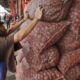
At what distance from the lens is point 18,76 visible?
1551mm

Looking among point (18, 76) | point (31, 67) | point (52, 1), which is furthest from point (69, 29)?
point (18, 76)

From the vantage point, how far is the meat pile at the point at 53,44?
56.2 inches

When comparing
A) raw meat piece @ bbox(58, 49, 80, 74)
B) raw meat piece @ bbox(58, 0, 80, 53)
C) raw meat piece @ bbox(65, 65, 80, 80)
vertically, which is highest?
raw meat piece @ bbox(58, 0, 80, 53)

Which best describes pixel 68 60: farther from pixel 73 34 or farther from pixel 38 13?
pixel 38 13

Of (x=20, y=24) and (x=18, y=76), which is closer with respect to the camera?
(x=20, y=24)

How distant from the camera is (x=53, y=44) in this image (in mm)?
1445

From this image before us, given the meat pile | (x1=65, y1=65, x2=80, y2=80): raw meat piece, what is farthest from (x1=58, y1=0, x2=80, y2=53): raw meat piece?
(x1=65, y1=65, x2=80, y2=80): raw meat piece

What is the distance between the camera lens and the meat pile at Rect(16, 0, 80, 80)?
1429 millimetres

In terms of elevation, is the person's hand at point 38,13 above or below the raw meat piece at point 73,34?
above

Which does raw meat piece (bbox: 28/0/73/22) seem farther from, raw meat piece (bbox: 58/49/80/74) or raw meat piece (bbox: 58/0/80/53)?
raw meat piece (bbox: 58/49/80/74)

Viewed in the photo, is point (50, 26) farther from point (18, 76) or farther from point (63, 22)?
point (18, 76)

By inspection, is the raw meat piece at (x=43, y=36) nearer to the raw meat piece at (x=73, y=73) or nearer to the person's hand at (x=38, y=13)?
the person's hand at (x=38, y=13)

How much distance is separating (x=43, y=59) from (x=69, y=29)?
0.75 ft

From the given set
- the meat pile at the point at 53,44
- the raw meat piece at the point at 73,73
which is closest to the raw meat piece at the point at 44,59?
the meat pile at the point at 53,44
